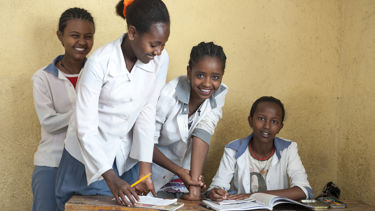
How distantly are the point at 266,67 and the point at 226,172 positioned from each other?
984 mm

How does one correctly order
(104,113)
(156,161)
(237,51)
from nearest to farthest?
(104,113) < (156,161) < (237,51)

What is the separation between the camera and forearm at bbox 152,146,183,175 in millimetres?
2275

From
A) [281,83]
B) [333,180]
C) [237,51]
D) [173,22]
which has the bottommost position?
[333,180]

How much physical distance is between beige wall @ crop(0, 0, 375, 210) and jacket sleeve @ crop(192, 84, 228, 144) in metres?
0.58

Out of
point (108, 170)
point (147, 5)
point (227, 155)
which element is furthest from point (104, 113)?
point (227, 155)

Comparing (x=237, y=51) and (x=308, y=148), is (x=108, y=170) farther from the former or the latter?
(x=308, y=148)

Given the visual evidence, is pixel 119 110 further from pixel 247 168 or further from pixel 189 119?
pixel 247 168

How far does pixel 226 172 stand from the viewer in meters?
2.53

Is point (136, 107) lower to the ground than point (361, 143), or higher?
higher

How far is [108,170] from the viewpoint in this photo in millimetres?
1734

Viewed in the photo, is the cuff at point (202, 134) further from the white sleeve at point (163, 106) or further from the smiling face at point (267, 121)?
the smiling face at point (267, 121)

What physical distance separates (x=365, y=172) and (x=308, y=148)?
19.7 inches

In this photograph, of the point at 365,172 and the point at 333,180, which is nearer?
the point at 365,172

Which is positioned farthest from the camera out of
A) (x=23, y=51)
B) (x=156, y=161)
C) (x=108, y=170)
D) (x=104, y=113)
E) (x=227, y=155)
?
(x=23, y=51)
